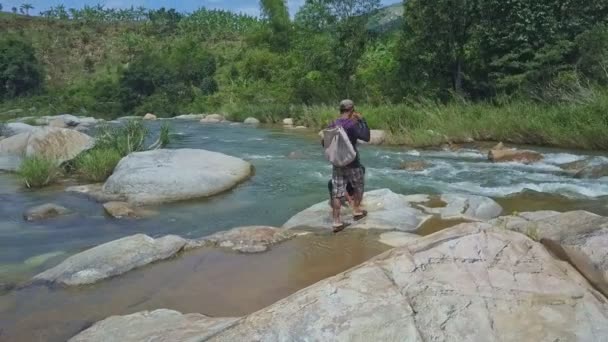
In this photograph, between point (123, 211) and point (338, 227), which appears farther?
point (123, 211)

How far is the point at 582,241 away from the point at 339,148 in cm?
328

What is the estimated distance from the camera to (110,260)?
5957mm

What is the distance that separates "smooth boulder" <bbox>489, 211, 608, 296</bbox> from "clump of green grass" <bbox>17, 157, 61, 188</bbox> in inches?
381

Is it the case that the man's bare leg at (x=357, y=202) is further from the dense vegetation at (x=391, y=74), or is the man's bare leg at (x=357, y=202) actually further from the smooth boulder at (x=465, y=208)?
the dense vegetation at (x=391, y=74)

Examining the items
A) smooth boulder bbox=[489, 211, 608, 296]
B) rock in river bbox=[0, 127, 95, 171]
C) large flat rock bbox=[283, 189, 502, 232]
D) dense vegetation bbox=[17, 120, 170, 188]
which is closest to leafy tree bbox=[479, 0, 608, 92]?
large flat rock bbox=[283, 189, 502, 232]

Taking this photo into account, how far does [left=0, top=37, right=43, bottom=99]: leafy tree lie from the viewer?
2042 inches

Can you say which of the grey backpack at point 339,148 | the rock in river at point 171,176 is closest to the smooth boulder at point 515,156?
the rock in river at point 171,176

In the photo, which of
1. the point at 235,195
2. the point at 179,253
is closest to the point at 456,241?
the point at 179,253

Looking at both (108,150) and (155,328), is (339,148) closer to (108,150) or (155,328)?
(155,328)

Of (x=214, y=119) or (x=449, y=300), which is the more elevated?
(x=449, y=300)

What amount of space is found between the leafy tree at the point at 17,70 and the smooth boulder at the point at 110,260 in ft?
172

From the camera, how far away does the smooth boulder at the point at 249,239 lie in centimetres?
654

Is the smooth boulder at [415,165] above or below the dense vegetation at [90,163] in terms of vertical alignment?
below

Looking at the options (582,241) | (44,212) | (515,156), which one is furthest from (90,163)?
(582,241)
